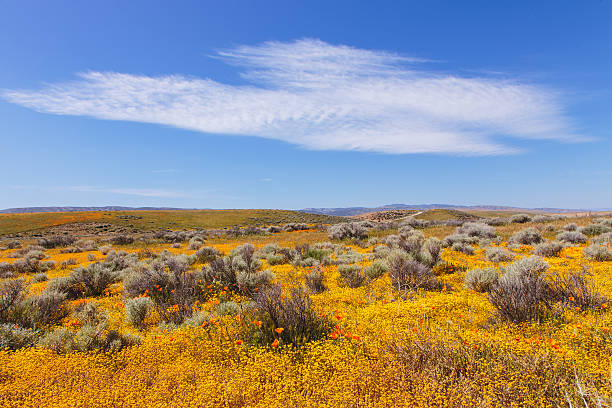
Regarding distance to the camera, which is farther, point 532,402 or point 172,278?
point 172,278

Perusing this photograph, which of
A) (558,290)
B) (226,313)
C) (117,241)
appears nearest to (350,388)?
(226,313)

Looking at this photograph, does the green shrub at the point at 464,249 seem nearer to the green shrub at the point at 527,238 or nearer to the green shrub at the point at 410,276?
the green shrub at the point at 527,238

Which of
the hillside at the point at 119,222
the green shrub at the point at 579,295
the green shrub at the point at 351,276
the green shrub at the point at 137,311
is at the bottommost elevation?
the hillside at the point at 119,222

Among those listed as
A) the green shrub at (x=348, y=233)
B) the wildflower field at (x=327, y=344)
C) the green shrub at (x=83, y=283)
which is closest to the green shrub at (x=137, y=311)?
the wildflower field at (x=327, y=344)

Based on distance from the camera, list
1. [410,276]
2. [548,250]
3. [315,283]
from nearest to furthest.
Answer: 1. [410,276]
2. [315,283]
3. [548,250]

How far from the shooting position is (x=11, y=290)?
6238mm

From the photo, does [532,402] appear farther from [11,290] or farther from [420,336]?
[11,290]

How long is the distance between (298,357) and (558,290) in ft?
17.3

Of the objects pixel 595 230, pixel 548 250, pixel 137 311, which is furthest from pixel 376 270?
pixel 595 230

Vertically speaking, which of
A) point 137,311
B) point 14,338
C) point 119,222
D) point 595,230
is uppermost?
point 595,230

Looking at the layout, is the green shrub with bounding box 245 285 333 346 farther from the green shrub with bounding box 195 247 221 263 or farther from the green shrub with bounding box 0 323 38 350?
the green shrub with bounding box 195 247 221 263

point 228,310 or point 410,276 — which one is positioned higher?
point 410,276

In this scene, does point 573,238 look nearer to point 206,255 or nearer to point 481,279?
point 481,279

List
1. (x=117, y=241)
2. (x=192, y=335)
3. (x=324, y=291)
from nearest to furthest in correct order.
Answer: (x=192, y=335), (x=324, y=291), (x=117, y=241)
